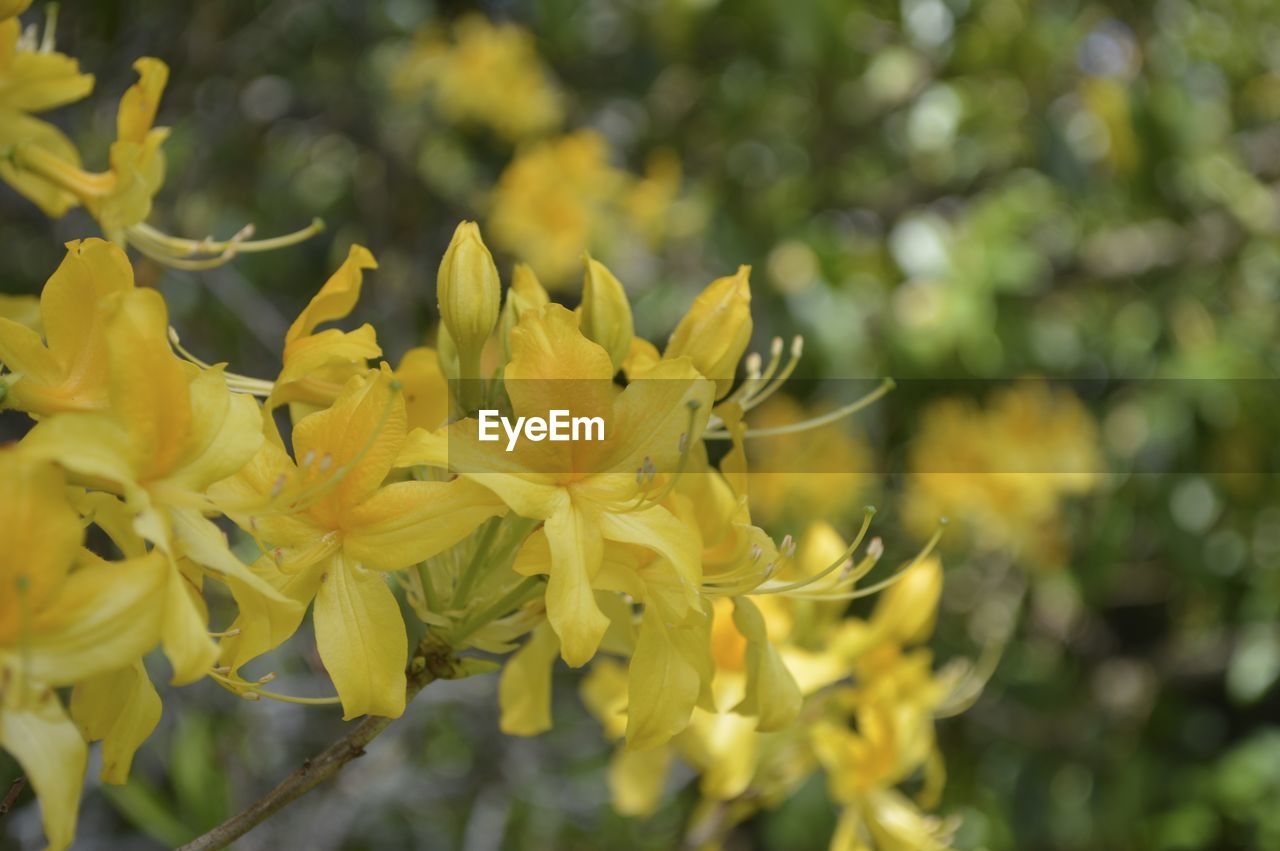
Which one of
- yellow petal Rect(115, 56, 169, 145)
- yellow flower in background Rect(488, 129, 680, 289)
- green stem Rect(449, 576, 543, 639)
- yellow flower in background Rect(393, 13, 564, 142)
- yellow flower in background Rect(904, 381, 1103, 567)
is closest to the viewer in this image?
green stem Rect(449, 576, 543, 639)

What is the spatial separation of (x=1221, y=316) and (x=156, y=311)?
8.87ft

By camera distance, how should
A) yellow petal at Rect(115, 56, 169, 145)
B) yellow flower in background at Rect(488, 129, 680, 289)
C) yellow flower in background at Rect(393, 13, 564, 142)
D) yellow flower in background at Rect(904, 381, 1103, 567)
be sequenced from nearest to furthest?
1. yellow petal at Rect(115, 56, 169, 145)
2. yellow flower in background at Rect(904, 381, 1103, 567)
3. yellow flower in background at Rect(488, 129, 680, 289)
4. yellow flower in background at Rect(393, 13, 564, 142)

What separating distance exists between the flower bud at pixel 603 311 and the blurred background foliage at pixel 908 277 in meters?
1.24

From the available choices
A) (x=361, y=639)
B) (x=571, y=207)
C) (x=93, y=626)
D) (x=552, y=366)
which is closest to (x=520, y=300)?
(x=552, y=366)

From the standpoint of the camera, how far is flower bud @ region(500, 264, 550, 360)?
76 cm

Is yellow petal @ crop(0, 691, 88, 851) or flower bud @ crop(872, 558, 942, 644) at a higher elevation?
yellow petal @ crop(0, 691, 88, 851)

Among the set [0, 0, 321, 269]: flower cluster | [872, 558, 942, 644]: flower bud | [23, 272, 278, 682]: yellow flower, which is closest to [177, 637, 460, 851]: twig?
[23, 272, 278, 682]: yellow flower

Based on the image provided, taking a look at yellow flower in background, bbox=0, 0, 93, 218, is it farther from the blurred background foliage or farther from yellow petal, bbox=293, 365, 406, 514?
the blurred background foliage

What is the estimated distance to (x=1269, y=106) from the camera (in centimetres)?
301

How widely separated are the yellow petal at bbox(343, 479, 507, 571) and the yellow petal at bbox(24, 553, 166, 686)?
154 millimetres

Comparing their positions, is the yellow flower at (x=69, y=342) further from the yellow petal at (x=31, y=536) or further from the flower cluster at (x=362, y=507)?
the yellow petal at (x=31, y=536)

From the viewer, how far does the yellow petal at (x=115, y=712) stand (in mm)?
646

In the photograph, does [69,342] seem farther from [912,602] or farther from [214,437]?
[912,602]

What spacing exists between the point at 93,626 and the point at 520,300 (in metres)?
0.35
